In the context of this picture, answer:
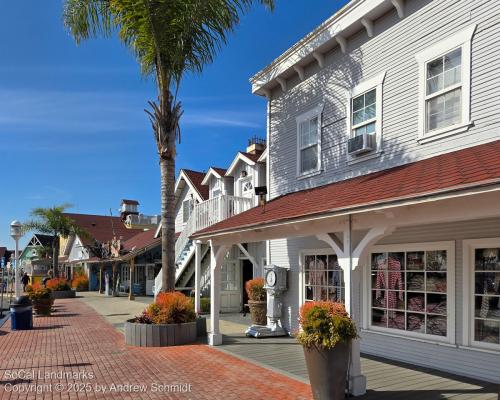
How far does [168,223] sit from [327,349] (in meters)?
7.13

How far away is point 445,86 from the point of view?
27.3 feet

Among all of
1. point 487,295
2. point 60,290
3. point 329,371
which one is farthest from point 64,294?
point 487,295

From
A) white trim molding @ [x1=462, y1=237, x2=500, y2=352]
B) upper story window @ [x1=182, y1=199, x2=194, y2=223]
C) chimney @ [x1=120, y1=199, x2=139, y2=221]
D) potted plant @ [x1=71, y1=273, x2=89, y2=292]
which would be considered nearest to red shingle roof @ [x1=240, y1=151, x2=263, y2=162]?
Answer: upper story window @ [x1=182, y1=199, x2=194, y2=223]

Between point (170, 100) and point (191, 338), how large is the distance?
20.2ft

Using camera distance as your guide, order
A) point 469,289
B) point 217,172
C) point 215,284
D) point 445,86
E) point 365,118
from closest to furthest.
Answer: point 469,289
point 445,86
point 365,118
point 215,284
point 217,172

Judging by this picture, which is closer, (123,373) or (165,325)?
(123,373)

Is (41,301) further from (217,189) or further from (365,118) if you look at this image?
(365,118)

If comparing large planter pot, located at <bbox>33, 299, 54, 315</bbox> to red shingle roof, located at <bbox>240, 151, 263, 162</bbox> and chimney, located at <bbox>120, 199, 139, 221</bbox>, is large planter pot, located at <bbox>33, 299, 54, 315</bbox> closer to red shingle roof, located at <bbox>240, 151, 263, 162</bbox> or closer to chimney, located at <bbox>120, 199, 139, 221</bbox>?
red shingle roof, located at <bbox>240, 151, 263, 162</bbox>

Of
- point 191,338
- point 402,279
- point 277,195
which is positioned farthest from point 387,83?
point 191,338

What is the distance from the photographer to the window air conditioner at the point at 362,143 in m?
9.80

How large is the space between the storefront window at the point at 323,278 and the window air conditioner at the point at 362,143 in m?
2.50

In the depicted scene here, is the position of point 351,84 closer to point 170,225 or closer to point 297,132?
point 297,132

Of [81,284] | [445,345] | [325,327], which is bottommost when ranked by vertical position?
[81,284]

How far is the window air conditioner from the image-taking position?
Result: 32.2 feet
